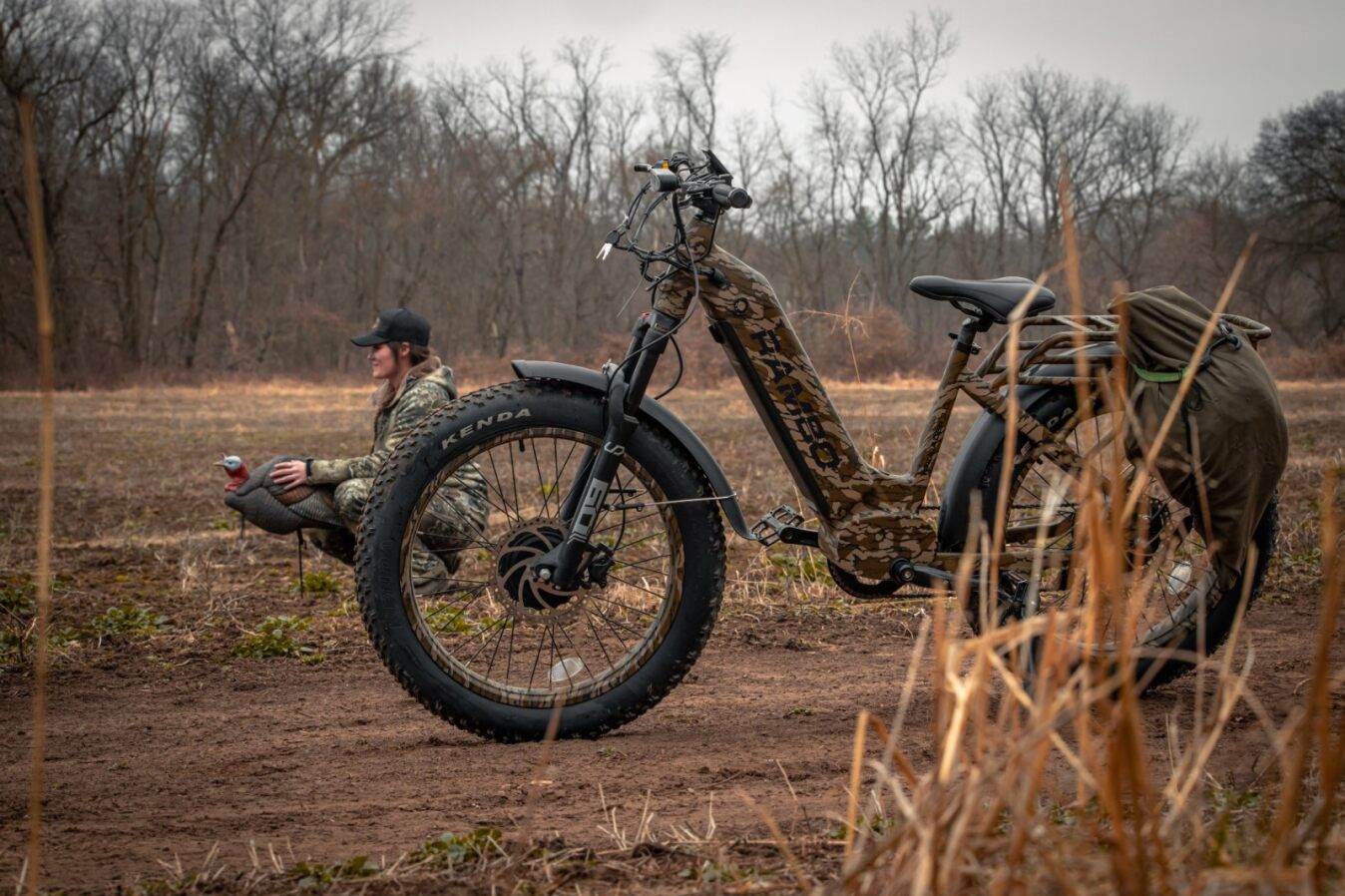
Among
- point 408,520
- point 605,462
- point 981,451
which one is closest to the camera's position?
point 408,520

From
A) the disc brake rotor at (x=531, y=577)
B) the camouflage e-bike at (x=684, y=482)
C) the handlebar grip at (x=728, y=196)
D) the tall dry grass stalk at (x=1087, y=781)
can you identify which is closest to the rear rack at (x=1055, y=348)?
the camouflage e-bike at (x=684, y=482)

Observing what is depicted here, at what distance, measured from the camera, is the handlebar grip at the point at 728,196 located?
354 cm

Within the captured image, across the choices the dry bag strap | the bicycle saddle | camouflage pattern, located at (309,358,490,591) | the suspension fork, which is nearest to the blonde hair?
camouflage pattern, located at (309,358,490,591)

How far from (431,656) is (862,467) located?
4.76 ft

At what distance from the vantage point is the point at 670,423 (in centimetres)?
366

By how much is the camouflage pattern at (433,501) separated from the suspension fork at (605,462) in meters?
1.54

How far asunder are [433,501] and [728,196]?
2.26 metres

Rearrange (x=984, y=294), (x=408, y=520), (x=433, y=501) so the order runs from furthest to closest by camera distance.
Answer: (x=433, y=501)
(x=984, y=294)
(x=408, y=520)

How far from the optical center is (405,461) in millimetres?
3477

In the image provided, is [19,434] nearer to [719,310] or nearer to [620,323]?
[719,310]

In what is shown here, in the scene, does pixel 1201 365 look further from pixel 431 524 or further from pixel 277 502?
pixel 277 502

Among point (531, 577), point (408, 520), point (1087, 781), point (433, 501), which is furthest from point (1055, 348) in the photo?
point (433, 501)

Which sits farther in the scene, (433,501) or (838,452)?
(433,501)

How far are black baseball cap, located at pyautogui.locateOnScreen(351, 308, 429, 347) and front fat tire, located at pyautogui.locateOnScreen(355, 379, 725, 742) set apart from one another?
266 centimetres
